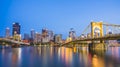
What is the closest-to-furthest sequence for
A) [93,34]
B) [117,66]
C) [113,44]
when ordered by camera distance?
[117,66] < [93,34] < [113,44]

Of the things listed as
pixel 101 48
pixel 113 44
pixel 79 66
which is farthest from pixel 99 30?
pixel 113 44

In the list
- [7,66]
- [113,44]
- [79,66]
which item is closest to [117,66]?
[79,66]

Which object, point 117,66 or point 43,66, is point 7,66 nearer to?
point 43,66

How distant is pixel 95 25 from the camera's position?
318 feet

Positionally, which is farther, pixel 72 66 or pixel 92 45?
pixel 92 45

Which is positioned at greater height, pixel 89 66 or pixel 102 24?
pixel 102 24

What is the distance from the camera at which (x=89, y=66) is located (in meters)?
33.8

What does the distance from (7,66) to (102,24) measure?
2658 inches

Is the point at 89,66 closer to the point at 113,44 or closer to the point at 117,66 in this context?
the point at 117,66

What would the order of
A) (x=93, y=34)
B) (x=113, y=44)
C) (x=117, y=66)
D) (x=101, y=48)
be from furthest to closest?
(x=113, y=44)
(x=93, y=34)
(x=101, y=48)
(x=117, y=66)

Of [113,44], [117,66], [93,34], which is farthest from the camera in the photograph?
[113,44]

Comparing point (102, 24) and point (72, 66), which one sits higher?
point (102, 24)

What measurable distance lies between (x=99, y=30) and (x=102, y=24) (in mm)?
2641

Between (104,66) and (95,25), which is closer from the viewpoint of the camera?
(104,66)
